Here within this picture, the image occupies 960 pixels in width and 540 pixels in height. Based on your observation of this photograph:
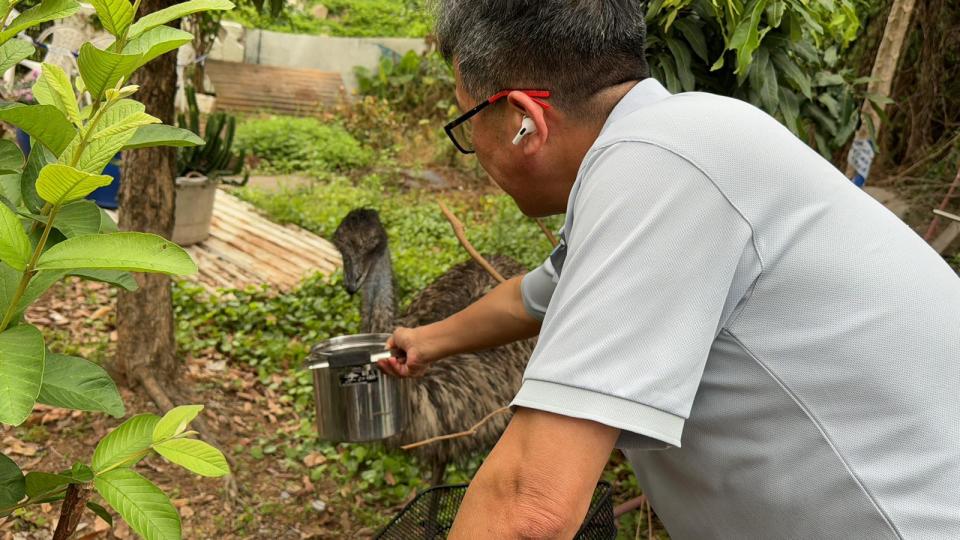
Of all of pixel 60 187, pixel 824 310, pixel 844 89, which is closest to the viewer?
pixel 60 187

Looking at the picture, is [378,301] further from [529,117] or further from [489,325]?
[529,117]

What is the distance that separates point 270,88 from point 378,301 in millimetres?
10503

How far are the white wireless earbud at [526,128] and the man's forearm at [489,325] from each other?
760mm

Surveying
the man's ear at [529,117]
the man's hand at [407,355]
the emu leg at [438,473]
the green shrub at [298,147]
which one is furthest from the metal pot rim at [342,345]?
the green shrub at [298,147]

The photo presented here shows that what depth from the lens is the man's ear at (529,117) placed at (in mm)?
1578

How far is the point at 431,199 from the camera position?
9578mm

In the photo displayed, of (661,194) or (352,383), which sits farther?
(352,383)

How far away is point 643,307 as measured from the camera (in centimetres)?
117

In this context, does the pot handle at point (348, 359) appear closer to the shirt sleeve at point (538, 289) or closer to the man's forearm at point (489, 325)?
the man's forearm at point (489, 325)

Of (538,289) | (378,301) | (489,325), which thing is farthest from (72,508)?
(378,301)

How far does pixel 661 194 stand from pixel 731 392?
0.36m

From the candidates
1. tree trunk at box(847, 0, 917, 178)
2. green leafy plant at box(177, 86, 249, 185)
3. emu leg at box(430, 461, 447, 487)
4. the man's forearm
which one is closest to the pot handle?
the man's forearm

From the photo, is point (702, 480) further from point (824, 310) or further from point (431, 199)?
point (431, 199)

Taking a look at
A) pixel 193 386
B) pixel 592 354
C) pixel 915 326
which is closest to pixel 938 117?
pixel 193 386
